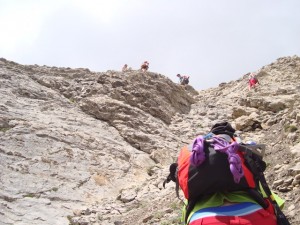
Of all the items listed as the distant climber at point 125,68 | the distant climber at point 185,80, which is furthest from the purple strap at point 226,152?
the distant climber at point 185,80

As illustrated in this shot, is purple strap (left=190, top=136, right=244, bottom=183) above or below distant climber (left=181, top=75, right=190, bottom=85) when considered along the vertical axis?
below

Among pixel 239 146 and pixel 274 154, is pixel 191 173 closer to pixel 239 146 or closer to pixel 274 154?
pixel 239 146

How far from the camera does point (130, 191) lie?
36.4 feet

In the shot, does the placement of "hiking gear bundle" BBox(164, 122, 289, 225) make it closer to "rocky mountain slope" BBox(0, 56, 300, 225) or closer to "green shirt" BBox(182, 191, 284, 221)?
"green shirt" BBox(182, 191, 284, 221)

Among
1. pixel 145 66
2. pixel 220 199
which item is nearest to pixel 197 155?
pixel 220 199

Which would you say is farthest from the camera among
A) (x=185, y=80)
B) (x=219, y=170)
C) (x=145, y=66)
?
(x=185, y=80)

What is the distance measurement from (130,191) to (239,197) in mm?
8229

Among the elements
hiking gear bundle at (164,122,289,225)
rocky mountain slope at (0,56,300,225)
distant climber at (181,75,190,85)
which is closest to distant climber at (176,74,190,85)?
distant climber at (181,75,190,85)

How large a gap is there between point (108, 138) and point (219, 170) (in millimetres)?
12039

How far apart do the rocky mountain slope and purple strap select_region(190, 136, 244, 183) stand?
2.15 metres

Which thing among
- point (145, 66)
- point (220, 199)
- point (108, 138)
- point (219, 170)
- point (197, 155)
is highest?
point (145, 66)

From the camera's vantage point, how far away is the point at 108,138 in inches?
592

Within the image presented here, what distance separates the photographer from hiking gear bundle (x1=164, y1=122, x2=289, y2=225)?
3.16 m

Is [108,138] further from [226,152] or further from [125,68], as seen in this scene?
[226,152]
